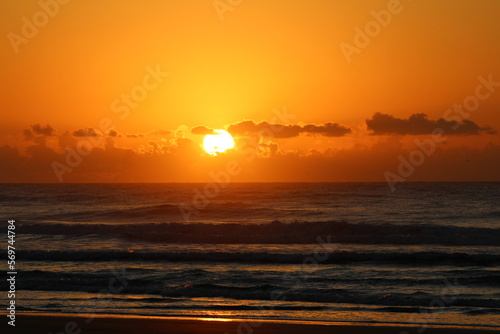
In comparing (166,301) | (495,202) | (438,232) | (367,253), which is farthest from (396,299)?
(495,202)

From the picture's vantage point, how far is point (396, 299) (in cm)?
1551

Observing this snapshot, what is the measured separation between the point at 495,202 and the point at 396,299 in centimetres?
5150

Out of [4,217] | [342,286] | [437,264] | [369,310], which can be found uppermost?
[4,217]

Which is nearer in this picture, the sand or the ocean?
the sand

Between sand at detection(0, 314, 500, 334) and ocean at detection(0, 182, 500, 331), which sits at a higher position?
ocean at detection(0, 182, 500, 331)

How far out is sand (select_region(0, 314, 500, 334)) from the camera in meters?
11.5

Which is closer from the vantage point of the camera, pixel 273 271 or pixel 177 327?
pixel 177 327

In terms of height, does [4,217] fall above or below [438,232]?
above

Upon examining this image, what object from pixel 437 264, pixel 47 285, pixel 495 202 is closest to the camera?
pixel 47 285

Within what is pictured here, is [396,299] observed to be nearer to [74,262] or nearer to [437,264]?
[437,264]

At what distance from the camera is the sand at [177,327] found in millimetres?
11484

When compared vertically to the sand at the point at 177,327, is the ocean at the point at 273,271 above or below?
above

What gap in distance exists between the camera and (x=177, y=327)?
11.7m

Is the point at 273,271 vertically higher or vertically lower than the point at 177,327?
higher
